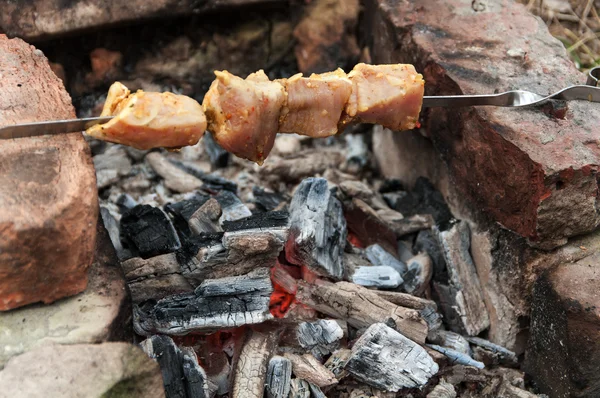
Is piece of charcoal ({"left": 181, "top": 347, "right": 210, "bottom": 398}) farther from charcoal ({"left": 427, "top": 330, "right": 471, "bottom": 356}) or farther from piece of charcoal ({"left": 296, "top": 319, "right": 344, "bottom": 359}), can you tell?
charcoal ({"left": 427, "top": 330, "right": 471, "bottom": 356})

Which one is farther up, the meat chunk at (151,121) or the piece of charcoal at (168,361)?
the meat chunk at (151,121)

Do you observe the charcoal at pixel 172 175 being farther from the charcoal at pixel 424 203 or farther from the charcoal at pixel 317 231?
the charcoal at pixel 424 203

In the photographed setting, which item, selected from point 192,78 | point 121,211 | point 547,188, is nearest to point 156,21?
point 192,78

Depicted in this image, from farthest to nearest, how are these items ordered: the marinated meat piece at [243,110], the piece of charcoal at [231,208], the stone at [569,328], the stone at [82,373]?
the piece of charcoal at [231,208], the stone at [569,328], the marinated meat piece at [243,110], the stone at [82,373]

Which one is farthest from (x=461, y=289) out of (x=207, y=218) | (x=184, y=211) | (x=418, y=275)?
(x=184, y=211)

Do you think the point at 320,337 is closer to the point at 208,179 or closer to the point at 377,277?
the point at 377,277

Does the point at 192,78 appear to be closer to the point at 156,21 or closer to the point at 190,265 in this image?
the point at 156,21

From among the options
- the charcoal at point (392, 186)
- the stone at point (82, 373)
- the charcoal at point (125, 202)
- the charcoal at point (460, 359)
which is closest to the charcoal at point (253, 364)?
the stone at point (82, 373)
